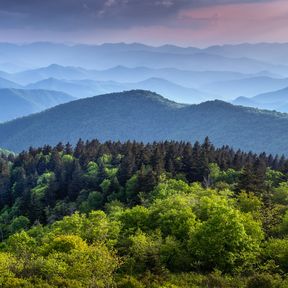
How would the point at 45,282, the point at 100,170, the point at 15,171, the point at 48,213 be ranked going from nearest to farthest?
the point at 45,282 → the point at 48,213 → the point at 100,170 → the point at 15,171

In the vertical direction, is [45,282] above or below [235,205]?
below

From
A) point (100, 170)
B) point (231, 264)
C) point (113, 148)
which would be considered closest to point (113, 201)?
point (100, 170)

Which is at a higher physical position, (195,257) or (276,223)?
(276,223)

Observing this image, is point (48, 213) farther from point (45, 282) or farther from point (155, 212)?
point (45, 282)

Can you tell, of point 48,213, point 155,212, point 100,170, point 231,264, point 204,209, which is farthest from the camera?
point 100,170

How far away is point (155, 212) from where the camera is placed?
229ft

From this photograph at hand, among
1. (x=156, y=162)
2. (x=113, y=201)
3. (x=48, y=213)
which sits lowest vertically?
(x=48, y=213)

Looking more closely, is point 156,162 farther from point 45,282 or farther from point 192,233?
point 45,282

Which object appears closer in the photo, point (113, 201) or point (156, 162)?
point (113, 201)

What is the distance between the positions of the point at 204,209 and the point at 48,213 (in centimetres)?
6470

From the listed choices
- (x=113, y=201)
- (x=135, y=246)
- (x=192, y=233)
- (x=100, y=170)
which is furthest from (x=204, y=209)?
(x=100, y=170)

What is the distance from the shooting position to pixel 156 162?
12425cm

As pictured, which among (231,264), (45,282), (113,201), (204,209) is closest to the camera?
(45,282)

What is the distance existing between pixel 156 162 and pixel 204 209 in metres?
59.6
